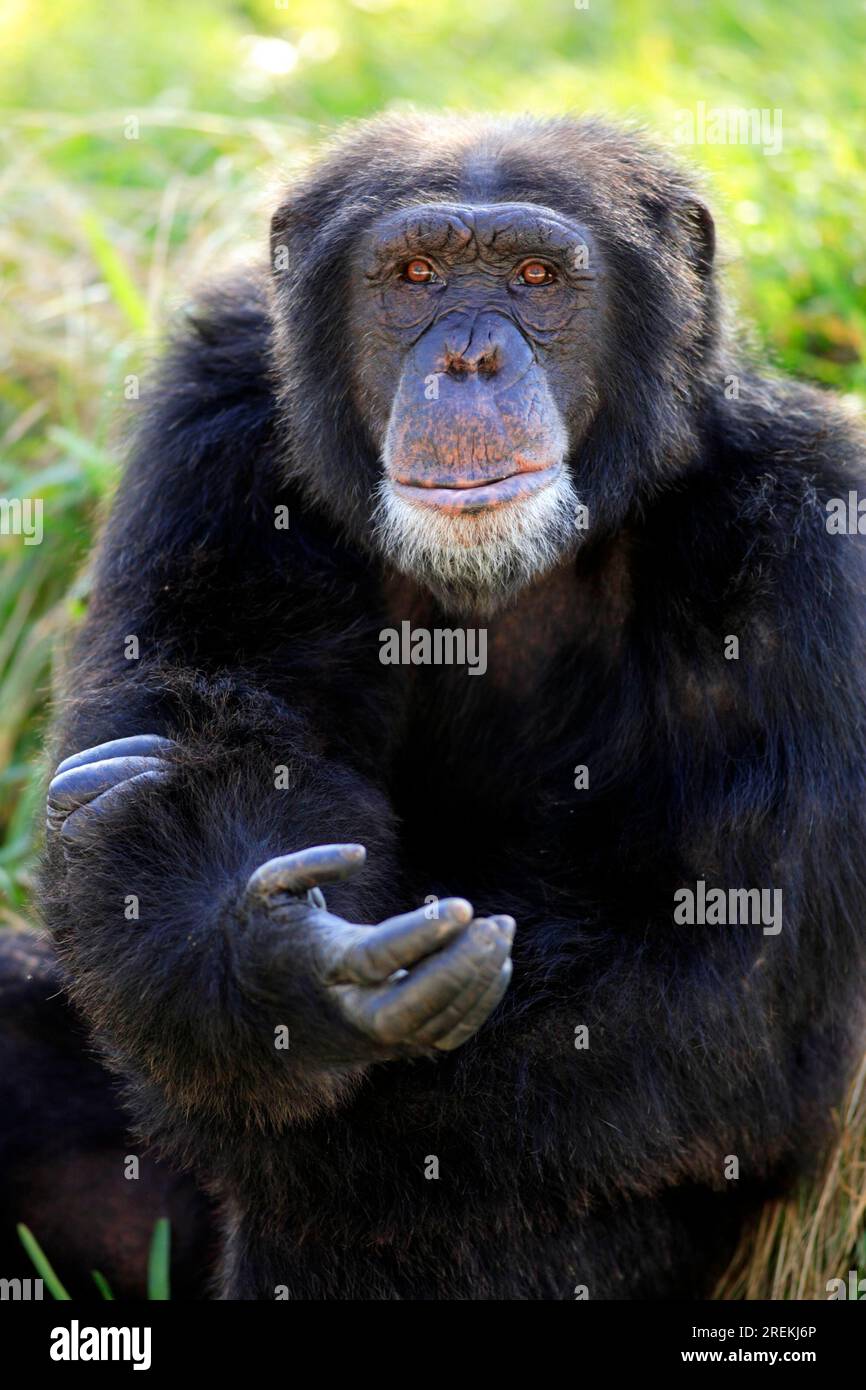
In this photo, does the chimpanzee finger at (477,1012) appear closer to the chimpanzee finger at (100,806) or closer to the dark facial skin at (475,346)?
the chimpanzee finger at (100,806)

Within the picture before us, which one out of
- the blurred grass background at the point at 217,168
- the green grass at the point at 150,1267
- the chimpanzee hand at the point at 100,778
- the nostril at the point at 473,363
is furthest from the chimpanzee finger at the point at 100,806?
the green grass at the point at 150,1267

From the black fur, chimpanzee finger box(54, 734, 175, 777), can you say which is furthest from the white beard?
chimpanzee finger box(54, 734, 175, 777)

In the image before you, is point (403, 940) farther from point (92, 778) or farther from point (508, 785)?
point (508, 785)

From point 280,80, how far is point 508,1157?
24.6 ft

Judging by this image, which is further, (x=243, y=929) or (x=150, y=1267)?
(x=150, y=1267)

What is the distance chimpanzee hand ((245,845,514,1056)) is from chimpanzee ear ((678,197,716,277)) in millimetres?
2191

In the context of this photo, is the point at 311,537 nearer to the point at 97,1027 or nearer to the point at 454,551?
the point at 454,551

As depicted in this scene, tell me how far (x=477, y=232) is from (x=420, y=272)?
0.61ft

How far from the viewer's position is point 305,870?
3.68 m

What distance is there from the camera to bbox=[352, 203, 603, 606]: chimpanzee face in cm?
434

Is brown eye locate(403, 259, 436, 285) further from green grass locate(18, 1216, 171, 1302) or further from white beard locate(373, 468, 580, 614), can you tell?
green grass locate(18, 1216, 171, 1302)

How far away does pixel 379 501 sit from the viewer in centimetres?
464

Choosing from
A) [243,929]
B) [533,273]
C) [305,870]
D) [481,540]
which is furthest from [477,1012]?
[533,273]

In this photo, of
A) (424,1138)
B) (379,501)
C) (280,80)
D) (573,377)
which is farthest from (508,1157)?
(280,80)
